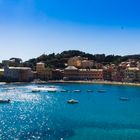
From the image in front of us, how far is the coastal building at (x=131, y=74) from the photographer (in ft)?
343

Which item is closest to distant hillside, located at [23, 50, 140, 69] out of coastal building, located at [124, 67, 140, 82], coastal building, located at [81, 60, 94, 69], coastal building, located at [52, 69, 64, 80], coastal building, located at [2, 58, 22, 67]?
coastal building, located at [2, 58, 22, 67]

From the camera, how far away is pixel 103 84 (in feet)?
330

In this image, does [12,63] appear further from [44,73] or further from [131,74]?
[131,74]

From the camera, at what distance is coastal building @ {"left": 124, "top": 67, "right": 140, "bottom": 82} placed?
10456 centimetres

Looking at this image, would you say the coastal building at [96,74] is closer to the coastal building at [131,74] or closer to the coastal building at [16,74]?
the coastal building at [131,74]

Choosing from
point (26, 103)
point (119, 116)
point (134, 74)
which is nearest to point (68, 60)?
point (134, 74)

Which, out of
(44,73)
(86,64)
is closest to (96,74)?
(86,64)

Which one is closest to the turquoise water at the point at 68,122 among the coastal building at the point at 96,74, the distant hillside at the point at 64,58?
the coastal building at the point at 96,74

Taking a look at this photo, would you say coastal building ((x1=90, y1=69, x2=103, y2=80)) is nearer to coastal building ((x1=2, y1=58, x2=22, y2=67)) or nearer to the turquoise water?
coastal building ((x1=2, y1=58, x2=22, y2=67))

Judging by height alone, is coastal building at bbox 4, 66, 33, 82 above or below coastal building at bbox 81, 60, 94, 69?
below

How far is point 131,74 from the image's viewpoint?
4168 inches

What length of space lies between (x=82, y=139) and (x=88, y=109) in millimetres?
19538

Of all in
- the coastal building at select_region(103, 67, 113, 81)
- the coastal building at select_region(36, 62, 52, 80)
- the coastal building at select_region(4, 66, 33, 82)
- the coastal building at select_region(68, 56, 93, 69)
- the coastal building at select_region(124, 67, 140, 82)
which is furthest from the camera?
the coastal building at select_region(68, 56, 93, 69)

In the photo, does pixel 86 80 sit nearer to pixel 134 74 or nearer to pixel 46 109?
pixel 134 74
